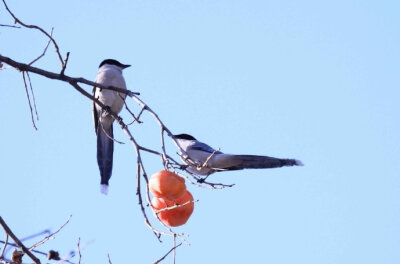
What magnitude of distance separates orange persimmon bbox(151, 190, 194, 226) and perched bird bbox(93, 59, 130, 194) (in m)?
1.06

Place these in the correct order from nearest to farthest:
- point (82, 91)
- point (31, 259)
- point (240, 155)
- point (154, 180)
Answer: point (31, 259) → point (154, 180) → point (82, 91) → point (240, 155)

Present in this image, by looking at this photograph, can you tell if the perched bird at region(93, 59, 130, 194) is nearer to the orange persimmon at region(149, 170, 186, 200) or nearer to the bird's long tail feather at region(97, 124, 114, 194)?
the bird's long tail feather at region(97, 124, 114, 194)

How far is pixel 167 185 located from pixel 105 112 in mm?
1545

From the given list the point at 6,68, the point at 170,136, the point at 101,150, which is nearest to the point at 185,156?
the point at 170,136

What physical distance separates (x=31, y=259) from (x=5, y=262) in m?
0.14

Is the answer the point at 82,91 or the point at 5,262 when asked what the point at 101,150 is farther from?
the point at 5,262

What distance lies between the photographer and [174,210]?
296 centimetres

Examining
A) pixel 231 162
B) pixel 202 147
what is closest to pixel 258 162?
pixel 231 162

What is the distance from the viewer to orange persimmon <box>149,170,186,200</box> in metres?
2.85

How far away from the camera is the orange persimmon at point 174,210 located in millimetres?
2959

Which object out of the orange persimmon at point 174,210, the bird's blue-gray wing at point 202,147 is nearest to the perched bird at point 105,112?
→ the bird's blue-gray wing at point 202,147

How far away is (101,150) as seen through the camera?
14.5ft

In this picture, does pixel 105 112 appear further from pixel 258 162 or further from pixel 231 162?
pixel 258 162

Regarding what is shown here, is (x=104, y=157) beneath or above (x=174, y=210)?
above
